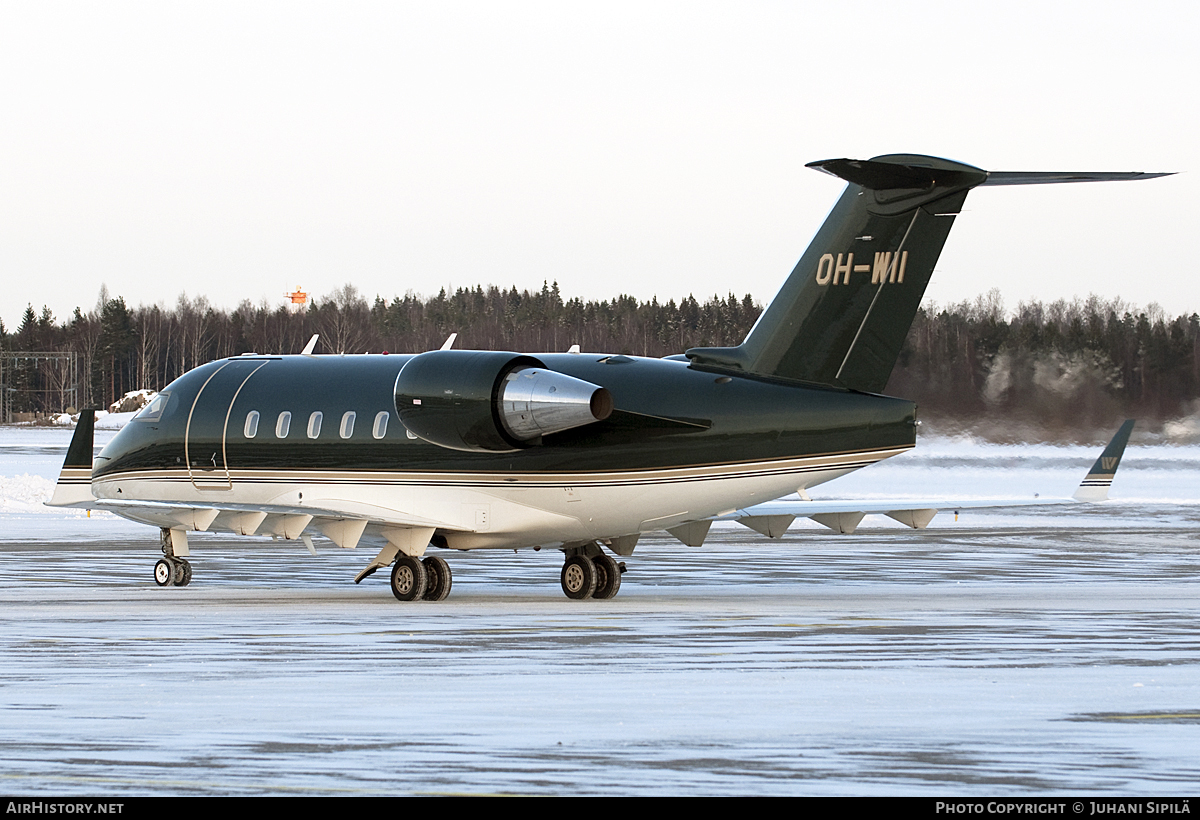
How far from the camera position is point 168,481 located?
2455cm

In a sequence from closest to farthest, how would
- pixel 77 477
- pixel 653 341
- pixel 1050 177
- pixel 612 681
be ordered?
pixel 612 681, pixel 1050 177, pixel 77 477, pixel 653 341

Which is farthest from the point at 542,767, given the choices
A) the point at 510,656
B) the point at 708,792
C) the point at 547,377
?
the point at 547,377

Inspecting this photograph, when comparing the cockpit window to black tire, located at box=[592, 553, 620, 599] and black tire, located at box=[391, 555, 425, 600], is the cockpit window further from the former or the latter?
black tire, located at box=[592, 553, 620, 599]

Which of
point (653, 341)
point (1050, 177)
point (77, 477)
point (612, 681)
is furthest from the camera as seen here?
point (653, 341)

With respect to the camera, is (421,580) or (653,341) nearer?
(421,580)

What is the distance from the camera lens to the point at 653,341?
121750 millimetres

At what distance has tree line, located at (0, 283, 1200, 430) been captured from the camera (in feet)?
136

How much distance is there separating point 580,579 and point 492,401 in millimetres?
3167

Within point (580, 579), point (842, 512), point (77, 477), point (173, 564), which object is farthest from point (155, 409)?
point (842, 512)

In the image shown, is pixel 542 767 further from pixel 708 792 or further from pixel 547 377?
pixel 547 377

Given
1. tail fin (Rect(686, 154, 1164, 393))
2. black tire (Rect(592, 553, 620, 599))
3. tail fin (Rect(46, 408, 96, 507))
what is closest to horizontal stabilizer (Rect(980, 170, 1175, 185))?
tail fin (Rect(686, 154, 1164, 393))

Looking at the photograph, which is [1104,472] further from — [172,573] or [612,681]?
[612,681]

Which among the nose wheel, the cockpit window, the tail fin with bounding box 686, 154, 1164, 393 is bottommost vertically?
the nose wheel

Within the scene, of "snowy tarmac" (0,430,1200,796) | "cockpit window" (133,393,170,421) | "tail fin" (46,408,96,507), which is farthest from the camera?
"tail fin" (46,408,96,507)
